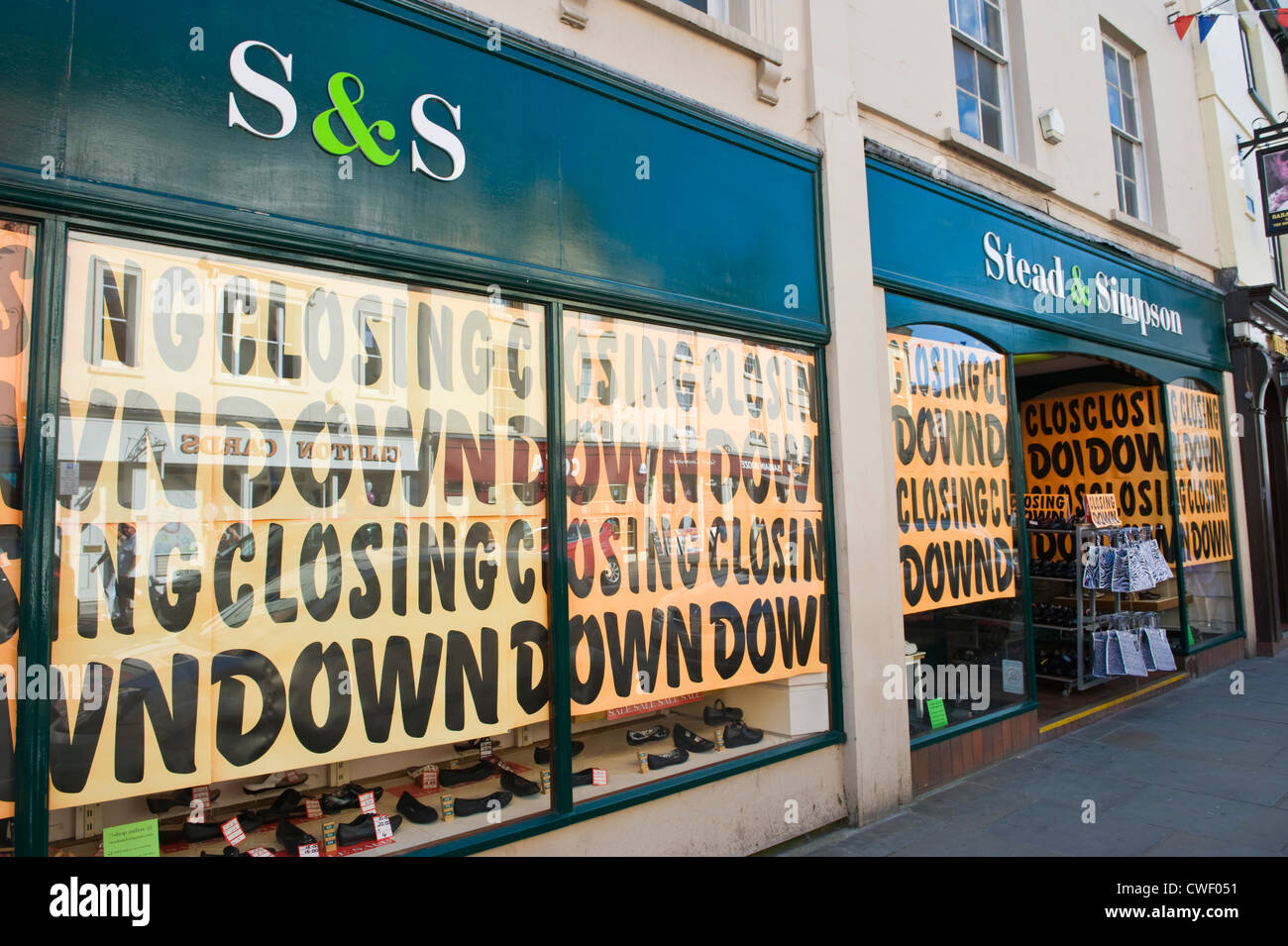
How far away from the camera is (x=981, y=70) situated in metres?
7.10

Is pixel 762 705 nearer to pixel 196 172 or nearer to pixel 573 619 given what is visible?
pixel 573 619

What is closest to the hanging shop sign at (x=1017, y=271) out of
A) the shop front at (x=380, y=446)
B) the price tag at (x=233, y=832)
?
the shop front at (x=380, y=446)

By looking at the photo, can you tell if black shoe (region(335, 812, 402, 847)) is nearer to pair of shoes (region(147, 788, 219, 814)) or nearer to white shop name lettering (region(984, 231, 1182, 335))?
pair of shoes (region(147, 788, 219, 814))

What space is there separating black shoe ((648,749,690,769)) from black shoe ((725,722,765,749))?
348 mm

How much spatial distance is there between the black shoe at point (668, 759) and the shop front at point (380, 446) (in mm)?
30

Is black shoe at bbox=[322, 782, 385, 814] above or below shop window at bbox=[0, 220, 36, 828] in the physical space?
below

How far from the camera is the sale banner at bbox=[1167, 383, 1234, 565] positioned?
915cm

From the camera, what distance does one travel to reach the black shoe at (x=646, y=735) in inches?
179

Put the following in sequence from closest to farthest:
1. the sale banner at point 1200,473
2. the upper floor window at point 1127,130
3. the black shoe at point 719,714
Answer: the black shoe at point 719,714 → the upper floor window at point 1127,130 → the sale banner at point 1200,473

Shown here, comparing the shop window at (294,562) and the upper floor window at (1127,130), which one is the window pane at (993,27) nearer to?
the upper floor window at (1127,130)

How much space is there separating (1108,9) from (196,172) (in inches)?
400

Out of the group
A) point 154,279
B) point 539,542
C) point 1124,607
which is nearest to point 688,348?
point 539,542

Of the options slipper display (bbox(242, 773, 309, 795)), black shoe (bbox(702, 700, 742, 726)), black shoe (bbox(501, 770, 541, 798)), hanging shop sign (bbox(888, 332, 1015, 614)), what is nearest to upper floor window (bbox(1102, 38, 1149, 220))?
hanging shop sign (bbox(888, 332, 1015, 614))

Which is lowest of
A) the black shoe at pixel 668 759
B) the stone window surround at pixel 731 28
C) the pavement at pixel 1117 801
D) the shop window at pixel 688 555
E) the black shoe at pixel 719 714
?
the pavement at pixel 1117 801
